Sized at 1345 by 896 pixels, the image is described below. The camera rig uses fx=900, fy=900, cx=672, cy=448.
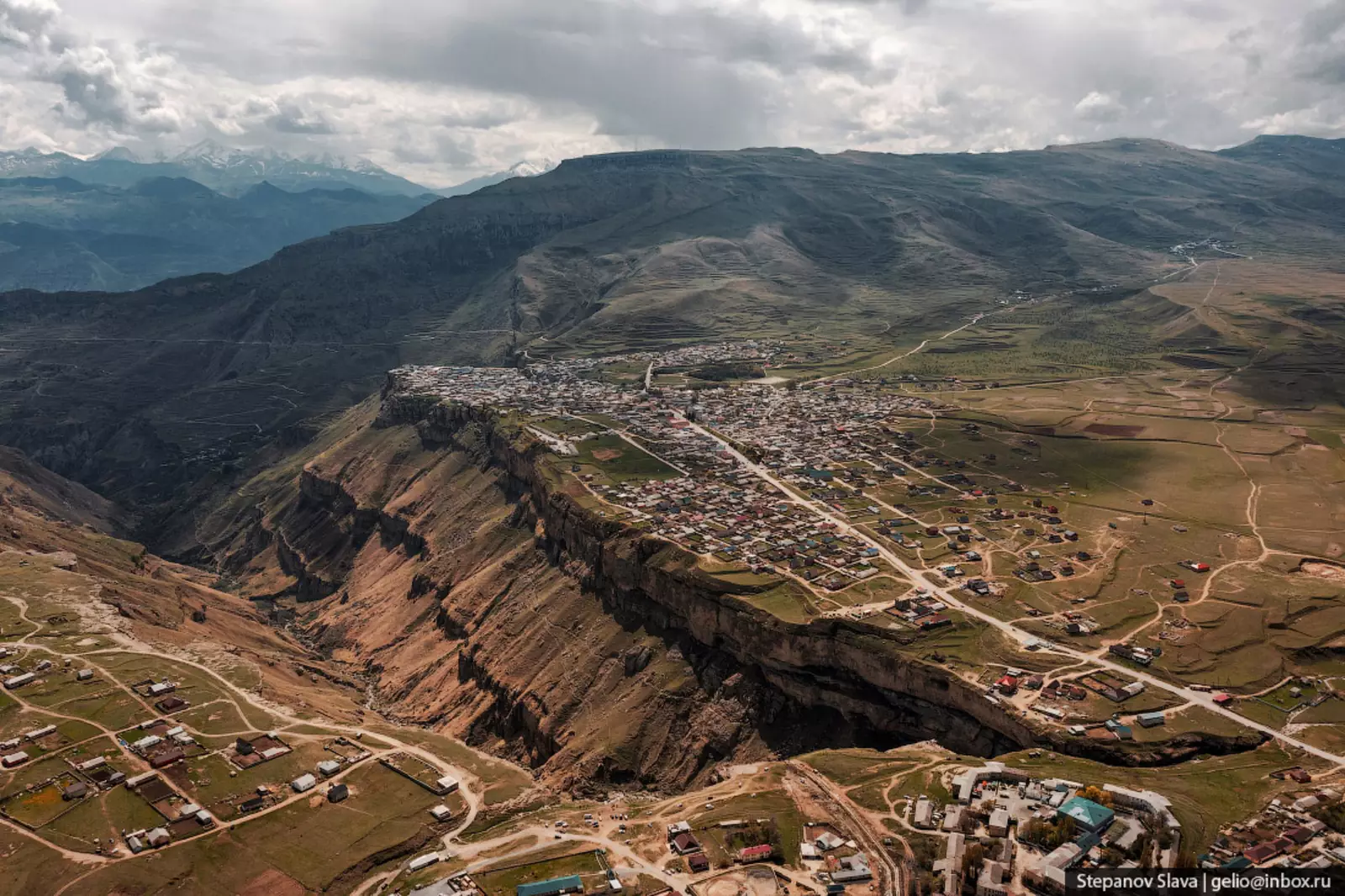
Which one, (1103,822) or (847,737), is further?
(847,737)

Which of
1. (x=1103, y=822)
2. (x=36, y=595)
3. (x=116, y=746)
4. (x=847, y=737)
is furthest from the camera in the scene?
(x=36, y=595)

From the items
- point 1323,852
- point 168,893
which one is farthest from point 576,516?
point 1323,852

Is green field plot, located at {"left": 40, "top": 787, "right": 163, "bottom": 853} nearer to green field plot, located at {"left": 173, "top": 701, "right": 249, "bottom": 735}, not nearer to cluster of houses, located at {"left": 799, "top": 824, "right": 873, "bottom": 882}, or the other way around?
green field plot, located at {"left": 173, "top": 701, "right": 249, "bottom": 735}

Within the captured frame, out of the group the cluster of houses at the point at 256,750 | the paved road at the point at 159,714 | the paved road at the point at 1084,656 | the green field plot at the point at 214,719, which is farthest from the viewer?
the green field plot at the point at 214,719

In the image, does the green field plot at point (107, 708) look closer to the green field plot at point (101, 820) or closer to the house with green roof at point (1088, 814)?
the green field plot at point (101, 820)

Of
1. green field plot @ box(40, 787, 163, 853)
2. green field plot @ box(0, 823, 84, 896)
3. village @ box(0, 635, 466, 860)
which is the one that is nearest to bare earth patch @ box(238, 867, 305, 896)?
village @ box(0, 635, 466, 860)

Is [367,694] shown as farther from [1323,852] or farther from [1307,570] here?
[1307,570]

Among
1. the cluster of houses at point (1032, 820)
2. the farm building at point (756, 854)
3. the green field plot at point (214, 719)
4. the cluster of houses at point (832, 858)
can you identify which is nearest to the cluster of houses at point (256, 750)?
the green field plot at point (214, 719)
